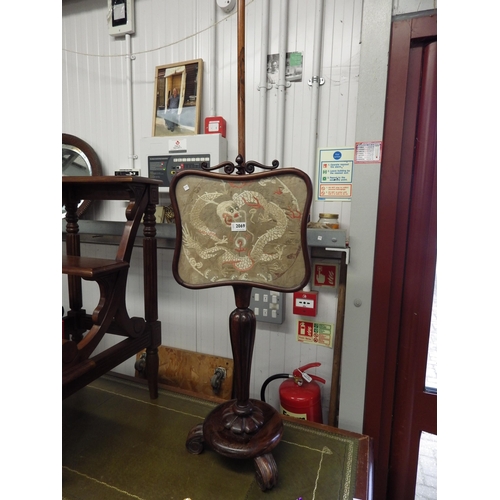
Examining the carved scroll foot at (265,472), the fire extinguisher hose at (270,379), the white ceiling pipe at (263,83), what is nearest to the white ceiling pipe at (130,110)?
the white ceiling pipe at (263,83)

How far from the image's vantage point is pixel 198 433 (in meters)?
0.98

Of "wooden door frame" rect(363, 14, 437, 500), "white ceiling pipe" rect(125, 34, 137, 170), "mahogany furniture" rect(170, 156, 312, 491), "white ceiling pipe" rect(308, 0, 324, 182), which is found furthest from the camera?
"white ceiling pipe" rect(125, 34, 137, 170)

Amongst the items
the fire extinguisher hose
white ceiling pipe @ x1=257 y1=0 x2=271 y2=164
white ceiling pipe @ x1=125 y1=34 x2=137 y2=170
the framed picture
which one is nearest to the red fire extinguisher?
the fire extinguisher hose

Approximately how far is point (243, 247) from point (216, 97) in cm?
95

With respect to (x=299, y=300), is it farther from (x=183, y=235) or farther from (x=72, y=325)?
(x=72, y=325)

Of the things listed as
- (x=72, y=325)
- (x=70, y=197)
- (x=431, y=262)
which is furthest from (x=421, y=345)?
(x=70, y=197)

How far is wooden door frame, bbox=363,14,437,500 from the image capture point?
1158 millimetres

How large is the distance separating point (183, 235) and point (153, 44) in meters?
1.21

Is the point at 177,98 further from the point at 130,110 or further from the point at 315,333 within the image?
the point at 315,333

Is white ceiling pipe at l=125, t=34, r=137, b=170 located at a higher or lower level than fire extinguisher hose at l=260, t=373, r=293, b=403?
higher

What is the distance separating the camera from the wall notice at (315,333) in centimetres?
140

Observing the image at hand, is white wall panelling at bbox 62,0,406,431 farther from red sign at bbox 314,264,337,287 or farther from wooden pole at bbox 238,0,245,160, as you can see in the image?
wooden pole at bbox 238,0,245,160

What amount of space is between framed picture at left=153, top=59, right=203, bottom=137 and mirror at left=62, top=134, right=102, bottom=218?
15.5 inches

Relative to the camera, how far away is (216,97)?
1.46 m
